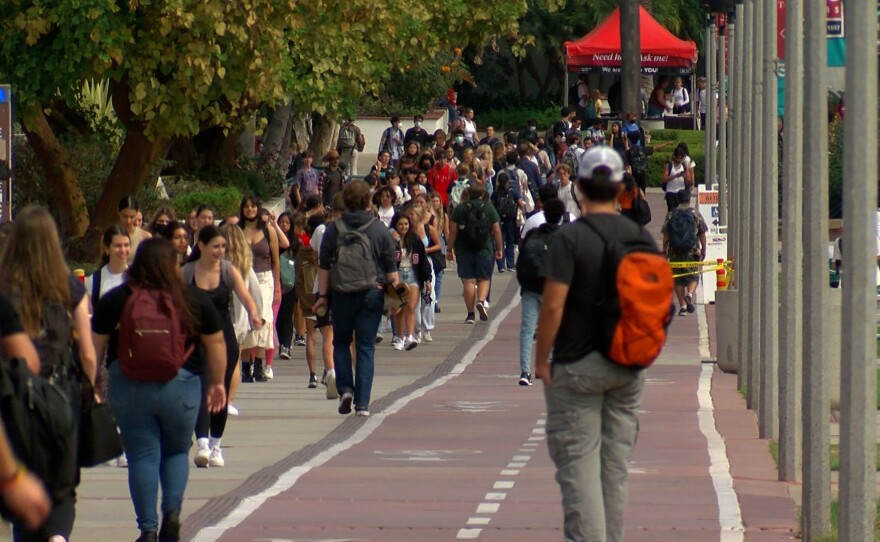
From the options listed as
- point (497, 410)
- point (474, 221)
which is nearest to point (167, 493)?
point (497, 410)

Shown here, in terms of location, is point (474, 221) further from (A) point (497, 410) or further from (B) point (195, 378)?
(B) point (195, 378)

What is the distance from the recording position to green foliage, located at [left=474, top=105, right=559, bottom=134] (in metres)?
62.7

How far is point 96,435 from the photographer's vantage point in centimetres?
784

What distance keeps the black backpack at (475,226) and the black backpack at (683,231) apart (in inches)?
149

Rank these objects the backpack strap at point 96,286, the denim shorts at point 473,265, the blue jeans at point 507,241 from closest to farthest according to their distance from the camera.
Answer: the backpack strap at point 96,286
the denim shorts at point 473,265
the blue jeans at point 507,241

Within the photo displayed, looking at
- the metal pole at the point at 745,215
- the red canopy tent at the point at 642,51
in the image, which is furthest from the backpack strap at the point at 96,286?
the red canopy tent at the point at 642,51

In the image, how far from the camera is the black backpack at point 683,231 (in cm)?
2728

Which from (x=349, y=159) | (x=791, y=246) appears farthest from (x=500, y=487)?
(x=349, y=159)

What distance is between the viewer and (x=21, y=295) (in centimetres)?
761

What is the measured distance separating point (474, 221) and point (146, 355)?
15.5 m

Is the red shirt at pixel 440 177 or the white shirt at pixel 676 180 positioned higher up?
the red shirt at pixel 440 177

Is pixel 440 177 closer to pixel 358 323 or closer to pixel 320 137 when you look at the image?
pixel 320 137

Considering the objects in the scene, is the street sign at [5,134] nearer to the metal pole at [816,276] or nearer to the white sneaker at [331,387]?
the white sneaker at [331,387]

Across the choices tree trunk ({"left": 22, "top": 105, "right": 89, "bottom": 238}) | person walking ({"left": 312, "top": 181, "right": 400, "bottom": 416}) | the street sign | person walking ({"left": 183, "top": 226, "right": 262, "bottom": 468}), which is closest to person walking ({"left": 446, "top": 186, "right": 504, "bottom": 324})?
tree trunk ({"left": 22, "top": 105, "right": 89, "bottom": 238})
